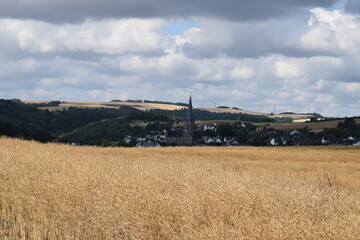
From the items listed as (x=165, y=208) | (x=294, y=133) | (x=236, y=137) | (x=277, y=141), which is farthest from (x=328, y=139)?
(x=165, y=208)

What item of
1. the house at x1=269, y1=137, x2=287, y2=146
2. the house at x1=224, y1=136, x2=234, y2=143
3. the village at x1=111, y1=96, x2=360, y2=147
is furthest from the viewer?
the house at x1=224, y1=136, x2=234, y2=143

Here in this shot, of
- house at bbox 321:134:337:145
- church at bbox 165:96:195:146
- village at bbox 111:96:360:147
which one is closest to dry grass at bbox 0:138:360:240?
village at bbox 111:96:360:147

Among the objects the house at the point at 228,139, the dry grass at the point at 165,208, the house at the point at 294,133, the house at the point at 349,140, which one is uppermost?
the dry grass at the point at 165,208

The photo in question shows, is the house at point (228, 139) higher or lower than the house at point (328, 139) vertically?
lower

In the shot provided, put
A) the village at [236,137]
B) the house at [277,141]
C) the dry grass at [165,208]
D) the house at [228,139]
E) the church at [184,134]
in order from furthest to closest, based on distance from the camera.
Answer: the church at [184,134] < the house at [228,139] < the house at [277,141] < the village at [236,137] < the dry grass at [165,208]

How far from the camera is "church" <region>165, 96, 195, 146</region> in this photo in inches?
6196

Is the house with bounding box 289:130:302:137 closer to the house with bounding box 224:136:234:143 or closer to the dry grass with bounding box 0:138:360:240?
the house with bounding box 224:136:234:143

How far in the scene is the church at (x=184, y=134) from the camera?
157 m

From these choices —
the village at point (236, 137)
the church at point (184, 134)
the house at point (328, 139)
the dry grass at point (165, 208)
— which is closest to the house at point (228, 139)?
the village at point (236, 137)

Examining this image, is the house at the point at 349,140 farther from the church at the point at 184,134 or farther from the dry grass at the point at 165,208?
the dry grass at the point at 165,208

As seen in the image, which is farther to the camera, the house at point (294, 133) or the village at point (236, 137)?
the house at point (294, 133)

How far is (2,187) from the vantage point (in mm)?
15688

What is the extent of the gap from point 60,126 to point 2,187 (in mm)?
163310

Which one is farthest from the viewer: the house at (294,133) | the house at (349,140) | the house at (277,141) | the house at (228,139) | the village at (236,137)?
the house at (228,139)
